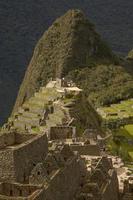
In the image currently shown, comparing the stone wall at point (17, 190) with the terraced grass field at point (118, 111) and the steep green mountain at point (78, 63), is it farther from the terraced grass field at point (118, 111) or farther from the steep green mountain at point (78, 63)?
the steep green mountain at point (78, 63)

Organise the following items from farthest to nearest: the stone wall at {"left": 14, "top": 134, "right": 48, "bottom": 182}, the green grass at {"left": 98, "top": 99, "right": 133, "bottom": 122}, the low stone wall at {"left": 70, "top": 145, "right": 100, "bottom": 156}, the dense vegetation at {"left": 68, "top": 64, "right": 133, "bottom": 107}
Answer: the dense vegetation at {"left": 68, "top": 64, "right": 133, "bottom": 107}
the green grass at {"left": 98, "top": 99, "right": 133, "bottom": 122}
the low stone wall at {"left": 70, "top": 145, "right": 100, "bottom": 156}
the stone wall at {"left": 14, "top": 134, "right": 48, "bottom": 182}

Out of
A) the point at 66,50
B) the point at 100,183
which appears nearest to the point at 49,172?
the point at 100,183

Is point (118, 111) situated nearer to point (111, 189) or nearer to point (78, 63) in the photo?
point (78, 63)

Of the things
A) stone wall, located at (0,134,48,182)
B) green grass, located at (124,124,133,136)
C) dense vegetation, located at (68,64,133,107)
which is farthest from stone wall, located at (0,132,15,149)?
dense vegetation, located at (68,64,133,107)

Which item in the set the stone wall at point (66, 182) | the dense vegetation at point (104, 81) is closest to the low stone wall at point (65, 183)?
the stone wall at point (66, 182)

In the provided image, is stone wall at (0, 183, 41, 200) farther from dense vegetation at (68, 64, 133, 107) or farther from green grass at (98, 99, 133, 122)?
dense vegetation at (68, 64, 133, 107)

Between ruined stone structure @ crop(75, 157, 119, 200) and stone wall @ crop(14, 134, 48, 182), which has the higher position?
stone wall @ crop(14, 134, 48, 182)
